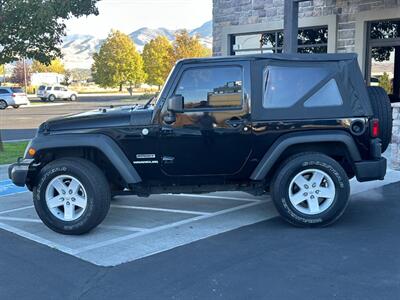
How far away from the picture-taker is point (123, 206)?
272 inches

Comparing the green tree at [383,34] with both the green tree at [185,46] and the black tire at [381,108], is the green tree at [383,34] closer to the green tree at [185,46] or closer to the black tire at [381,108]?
the black tire at [381,108]

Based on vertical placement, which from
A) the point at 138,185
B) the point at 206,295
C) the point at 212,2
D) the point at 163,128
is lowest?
the point at 206,295

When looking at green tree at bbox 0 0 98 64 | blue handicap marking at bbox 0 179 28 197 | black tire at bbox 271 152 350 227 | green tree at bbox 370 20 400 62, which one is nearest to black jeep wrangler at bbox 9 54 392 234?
black tire at bbox 271 152 350 227

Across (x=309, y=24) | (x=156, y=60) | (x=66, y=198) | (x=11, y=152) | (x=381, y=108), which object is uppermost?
(x=156, y=60)

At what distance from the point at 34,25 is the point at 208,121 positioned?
7189 millimetres

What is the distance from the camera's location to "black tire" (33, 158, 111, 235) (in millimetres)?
5484

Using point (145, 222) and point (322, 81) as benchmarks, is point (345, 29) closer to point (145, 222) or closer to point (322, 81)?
point (322, 81)

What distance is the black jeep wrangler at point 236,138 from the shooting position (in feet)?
18.2

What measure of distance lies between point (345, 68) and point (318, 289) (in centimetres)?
275

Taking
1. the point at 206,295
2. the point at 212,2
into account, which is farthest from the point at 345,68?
the point at 212,2

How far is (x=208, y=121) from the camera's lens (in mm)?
5586

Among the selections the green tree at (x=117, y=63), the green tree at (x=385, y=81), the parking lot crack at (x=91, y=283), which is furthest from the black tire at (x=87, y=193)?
the green tree at (x=117, y=63)

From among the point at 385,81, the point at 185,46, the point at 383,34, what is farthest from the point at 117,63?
the point at 383,34

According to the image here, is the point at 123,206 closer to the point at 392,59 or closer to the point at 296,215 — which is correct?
the point at 296,215
